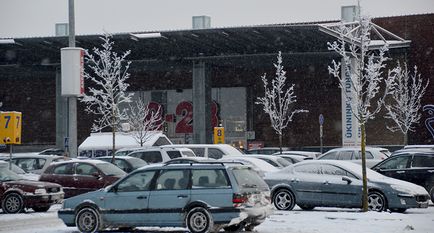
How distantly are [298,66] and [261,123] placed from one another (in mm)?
5724

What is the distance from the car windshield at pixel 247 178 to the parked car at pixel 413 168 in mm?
8878

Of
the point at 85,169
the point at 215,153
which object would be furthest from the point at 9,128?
the point at 215,153

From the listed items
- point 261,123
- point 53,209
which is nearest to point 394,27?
point 261,123

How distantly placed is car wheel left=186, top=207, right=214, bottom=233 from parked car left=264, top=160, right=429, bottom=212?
646 centimetres

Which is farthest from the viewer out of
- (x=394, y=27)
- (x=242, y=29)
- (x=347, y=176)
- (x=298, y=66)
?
(x=298, y=66)

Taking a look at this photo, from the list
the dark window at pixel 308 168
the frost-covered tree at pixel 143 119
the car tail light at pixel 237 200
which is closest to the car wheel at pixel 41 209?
the dark window at pixel 308 168

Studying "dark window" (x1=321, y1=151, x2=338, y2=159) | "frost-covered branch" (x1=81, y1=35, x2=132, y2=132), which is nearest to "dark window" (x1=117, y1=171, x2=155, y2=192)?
"dark window" (x1=321, y1=151, x2=338, y2=159)

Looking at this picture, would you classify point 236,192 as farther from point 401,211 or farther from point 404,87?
point 404,87

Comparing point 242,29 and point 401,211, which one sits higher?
point 242,29

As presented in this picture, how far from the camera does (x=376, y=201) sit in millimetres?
20969

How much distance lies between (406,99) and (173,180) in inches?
1516

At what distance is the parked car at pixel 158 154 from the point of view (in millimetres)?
30062

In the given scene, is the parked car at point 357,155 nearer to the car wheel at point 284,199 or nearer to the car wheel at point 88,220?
the car wheel at point 284,199

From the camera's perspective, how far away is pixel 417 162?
78.9 feet
